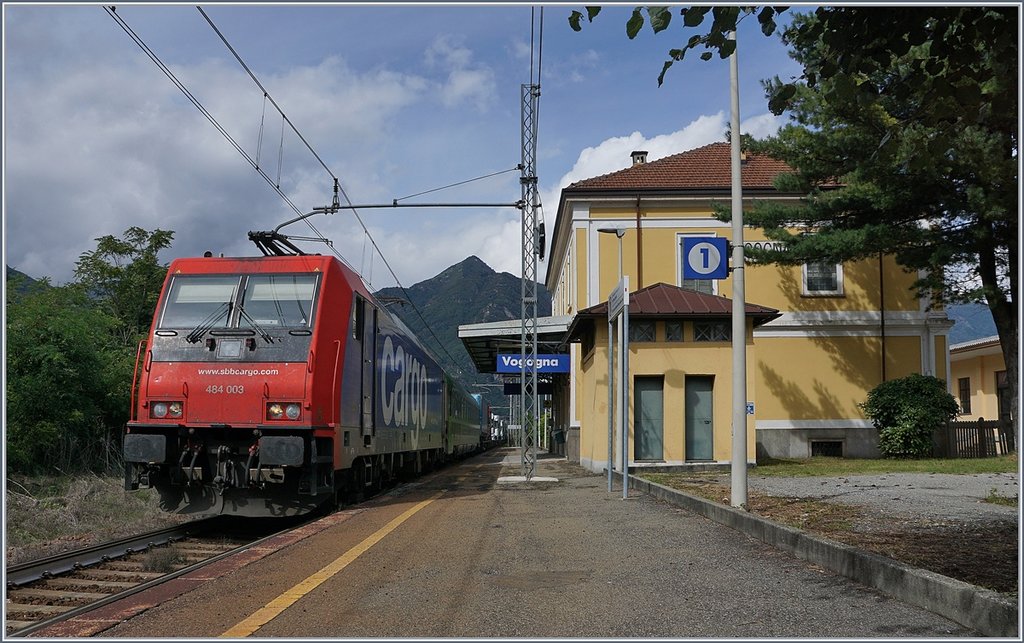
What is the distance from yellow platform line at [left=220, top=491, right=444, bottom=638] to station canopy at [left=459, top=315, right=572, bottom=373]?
17.6 m

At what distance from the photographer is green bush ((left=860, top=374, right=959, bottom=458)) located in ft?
74.7

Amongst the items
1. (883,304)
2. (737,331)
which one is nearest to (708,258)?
(737,331)

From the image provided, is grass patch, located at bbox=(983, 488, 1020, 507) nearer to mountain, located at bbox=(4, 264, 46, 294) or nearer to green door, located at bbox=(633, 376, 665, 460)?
green door, located at bbox=(633, 376, 665, 460)

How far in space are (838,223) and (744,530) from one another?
1506 cm

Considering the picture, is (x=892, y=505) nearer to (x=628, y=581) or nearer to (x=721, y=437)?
(x=628, y=581)

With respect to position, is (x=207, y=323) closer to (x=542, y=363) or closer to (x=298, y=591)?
(x=298, y=591)

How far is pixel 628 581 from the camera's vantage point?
6.32m

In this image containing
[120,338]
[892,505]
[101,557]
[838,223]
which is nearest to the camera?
[101,557]

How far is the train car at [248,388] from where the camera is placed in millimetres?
10297

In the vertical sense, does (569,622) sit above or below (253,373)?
below

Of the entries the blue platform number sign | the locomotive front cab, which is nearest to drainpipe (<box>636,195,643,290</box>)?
the blue platform number sign

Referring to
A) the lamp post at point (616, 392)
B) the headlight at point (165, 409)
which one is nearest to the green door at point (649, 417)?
the lamp post at point (616, 392)

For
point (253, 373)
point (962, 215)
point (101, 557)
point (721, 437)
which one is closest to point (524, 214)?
point (721, 437)

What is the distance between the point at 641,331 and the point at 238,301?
11153mm
